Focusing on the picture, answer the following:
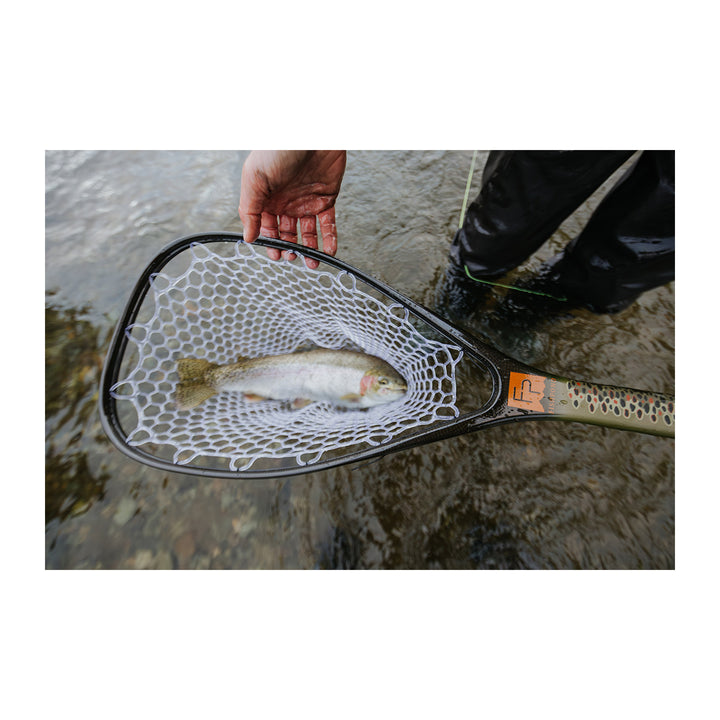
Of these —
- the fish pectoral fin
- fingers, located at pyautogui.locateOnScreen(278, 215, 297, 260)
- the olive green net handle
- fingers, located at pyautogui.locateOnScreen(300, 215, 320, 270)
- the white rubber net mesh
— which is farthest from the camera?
fingers, located at pyautogui.locateOnScreen(300, 215, 320, 270)

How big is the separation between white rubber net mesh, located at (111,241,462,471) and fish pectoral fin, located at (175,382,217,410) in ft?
0.18

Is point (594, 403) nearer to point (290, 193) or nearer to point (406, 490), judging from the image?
point (406, 490)

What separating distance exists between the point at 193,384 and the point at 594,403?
1.63m

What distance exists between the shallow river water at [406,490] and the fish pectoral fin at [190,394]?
1.18ft

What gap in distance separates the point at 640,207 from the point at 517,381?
0.97 metres

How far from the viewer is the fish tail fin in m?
1.82

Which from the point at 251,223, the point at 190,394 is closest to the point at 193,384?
the point at 190,394

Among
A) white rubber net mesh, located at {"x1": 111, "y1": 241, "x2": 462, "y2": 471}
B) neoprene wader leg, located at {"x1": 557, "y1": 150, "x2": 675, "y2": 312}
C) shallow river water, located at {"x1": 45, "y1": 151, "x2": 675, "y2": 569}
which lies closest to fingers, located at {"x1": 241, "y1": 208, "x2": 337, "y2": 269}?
white rubber net mesh, located at {"x1": 111, "y1": 241, "x2": 462, "y2": 471}

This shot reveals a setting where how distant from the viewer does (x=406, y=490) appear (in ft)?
6.09

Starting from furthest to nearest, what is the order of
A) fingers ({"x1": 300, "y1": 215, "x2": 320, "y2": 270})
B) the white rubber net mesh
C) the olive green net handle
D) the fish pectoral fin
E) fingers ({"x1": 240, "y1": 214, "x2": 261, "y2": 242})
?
fingers ({"x1": 300, "y1": 215, "x2": 320, "y2": 270}), the fish pectoral fin, the white rubber net mesh, fingers ({"x1": 240, "y1": 214, "x2": 261, "y2": 242}), the olive green net handle

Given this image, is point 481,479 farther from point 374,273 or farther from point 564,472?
point 374,273

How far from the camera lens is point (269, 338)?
2.09 m

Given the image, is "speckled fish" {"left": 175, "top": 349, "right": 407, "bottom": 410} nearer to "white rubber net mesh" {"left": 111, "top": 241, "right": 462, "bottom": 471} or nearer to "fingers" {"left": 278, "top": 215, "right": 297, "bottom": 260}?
"white rubber net mesh" {"left": 111, "top": 241, "right": 462, "bottom": 471}

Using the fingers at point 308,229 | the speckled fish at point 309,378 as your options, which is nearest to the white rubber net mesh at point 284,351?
the speckled fish at point 309,378
